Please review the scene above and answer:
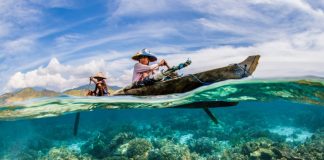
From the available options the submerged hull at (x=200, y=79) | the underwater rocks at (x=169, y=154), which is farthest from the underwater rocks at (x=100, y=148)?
the submerged hull at (x=200, y=79)

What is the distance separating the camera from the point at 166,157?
14430 millimetres

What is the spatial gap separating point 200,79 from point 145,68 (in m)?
2.10

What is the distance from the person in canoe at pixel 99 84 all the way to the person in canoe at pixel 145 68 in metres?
1.53

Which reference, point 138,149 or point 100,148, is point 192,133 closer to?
point 100,148

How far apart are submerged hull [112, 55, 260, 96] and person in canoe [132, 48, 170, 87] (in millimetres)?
326

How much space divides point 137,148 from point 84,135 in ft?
53.6

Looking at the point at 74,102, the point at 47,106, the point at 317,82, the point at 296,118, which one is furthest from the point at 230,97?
the point at 296,118

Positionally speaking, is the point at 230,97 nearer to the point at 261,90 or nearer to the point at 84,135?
the point at 261,90

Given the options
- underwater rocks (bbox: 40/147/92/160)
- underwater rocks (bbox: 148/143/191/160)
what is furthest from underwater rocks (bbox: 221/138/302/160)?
underwater rocks (bbox: 40/147/92/160)

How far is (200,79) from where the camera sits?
33.0 ft

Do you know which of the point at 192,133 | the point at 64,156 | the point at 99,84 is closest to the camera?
the point at 99,84

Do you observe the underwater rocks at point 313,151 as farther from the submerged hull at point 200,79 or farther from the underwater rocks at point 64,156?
the underwater rocks at point 64,156

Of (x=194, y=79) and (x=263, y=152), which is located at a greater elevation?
(x=194, y=79)

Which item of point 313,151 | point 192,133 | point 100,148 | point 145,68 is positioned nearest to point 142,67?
point 145,68
